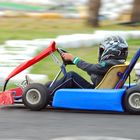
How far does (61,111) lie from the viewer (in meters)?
6.63

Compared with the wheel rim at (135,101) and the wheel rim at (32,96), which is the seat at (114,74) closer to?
the wheel rim at (135,101)

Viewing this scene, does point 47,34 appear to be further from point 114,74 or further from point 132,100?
point 132,100

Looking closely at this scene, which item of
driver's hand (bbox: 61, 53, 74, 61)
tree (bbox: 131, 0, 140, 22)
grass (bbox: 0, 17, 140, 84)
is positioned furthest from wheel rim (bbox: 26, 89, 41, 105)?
tree (bbox: 131, 0, 140, 22)

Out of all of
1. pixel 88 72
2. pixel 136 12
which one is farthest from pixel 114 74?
pixel 136 12

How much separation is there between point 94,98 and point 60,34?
34.5 ft

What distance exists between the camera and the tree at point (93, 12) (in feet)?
59.6

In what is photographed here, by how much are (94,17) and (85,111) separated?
12.3 meters

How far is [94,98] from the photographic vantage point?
636 cm

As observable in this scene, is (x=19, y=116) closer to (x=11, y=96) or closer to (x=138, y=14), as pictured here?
(x=11, y=96)

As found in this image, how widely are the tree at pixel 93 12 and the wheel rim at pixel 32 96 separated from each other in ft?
38.8

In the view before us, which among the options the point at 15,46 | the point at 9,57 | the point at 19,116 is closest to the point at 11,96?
the point at 19,116

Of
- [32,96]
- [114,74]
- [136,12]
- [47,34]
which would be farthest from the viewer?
[136,12]

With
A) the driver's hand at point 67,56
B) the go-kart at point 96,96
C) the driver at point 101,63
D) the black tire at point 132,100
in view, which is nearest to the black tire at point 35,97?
the go-kart at point 96,96

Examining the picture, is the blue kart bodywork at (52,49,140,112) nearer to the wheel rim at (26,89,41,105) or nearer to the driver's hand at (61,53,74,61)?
the wheel rim at (26,89,41,105)
